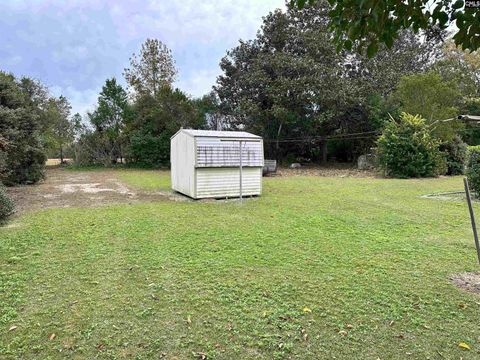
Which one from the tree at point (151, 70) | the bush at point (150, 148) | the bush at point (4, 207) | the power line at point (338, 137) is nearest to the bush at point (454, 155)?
the power line at point (338, 137)

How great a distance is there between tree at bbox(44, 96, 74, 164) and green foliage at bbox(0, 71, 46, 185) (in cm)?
913

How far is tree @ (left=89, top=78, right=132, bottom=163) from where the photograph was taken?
811 inches

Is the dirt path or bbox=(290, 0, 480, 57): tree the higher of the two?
bbox=(290, 0, 480, 57): tree

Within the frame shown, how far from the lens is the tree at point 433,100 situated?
15938 mm

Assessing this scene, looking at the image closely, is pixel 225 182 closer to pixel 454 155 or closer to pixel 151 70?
pixel 454 155

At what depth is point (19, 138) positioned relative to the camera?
34.6ft

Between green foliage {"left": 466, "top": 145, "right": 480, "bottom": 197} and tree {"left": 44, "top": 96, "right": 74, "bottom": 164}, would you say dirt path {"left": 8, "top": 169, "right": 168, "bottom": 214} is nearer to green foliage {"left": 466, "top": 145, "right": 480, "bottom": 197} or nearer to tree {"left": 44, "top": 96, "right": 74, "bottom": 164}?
green foliage {"left": 466, "top": 145, "right": 480, "bottom": 197}

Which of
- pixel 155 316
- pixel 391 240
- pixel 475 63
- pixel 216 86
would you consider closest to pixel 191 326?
pixel 155 316

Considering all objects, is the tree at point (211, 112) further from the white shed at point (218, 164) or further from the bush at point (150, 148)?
the white shed at point (218, 164)

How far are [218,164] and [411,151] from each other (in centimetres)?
977

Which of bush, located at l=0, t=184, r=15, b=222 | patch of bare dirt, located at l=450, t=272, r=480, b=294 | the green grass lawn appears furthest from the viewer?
bush, located at l=0, t=184, r=15, b=222

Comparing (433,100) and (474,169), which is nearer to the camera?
(474,169)

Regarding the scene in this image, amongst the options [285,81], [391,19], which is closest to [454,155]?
[285,81]

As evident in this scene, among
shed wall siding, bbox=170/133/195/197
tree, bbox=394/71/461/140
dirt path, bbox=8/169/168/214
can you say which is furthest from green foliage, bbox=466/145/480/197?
dirt path, bbox=8/169/168/214
